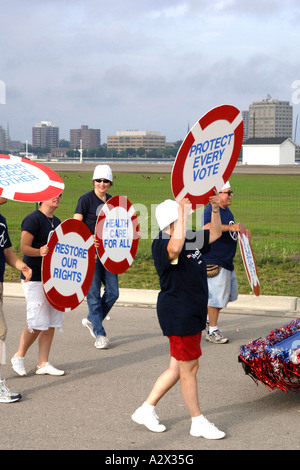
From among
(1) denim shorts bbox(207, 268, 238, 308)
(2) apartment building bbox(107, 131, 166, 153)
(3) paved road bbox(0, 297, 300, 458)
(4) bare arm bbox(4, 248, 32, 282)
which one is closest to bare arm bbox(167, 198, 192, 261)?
(3) paved road bbox(0, 297, 300, 458)

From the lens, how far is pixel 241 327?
355 inches

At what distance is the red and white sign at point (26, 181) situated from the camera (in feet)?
18.9

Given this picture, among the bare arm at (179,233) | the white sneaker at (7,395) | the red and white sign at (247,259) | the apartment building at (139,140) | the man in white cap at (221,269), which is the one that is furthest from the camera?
the apartment building at (139,140)

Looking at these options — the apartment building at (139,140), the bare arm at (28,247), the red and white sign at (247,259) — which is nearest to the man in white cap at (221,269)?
the red and white sign at (247,259)

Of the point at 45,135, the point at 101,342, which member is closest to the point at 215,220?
the point at 101,342

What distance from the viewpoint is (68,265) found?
6949 mm

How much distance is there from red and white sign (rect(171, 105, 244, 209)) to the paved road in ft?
5.70

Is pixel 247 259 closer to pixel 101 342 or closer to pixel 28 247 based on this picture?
pixel 101 342

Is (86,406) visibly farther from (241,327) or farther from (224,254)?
(241,327)

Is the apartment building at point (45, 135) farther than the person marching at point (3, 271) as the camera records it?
Yes

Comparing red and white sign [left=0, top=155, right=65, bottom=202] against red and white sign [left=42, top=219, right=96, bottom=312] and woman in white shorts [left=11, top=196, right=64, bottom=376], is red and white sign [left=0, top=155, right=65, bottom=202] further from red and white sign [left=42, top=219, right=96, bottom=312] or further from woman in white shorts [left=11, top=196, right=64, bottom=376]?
red and white sign [left=42, top=219, right=96, bottom=312]

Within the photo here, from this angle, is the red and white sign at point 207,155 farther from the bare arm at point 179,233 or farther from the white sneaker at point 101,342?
the white sneaker at point 101,342

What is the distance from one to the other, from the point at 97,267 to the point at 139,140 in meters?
181

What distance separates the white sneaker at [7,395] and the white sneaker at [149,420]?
1.26 metres
